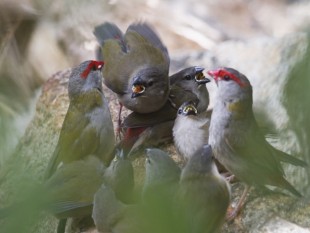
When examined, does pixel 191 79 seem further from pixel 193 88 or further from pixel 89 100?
pixel 89 100

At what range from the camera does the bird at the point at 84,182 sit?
4.09 metres

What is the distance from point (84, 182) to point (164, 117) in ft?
4.23

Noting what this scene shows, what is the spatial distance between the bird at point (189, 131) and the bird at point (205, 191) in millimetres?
834

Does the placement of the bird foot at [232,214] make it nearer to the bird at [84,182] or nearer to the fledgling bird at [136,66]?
the bird at [84,182]

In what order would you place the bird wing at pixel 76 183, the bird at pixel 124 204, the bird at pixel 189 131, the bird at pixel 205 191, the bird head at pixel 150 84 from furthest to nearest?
1. the bird head at pixel 150 84
2. the bird at pixel 189 131
3. the bird wing at pixel 76 183
4. the bird at pixel 124 204
5. the bird at pixel 205 191

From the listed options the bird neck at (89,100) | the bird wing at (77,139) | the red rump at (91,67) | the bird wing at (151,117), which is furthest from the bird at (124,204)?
the bird wing at (151,117)

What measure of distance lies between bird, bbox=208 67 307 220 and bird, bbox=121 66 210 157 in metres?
1.09

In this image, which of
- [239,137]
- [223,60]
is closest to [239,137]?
[239,137]

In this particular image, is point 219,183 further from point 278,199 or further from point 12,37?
point 12,37

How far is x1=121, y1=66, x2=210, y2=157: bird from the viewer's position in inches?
216

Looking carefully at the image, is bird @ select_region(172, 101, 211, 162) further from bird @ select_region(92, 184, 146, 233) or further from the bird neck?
bird @ select_region(92, 184, 146, 233)

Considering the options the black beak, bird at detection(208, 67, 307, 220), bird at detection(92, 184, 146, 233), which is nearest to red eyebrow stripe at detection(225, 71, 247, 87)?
bird at detection(208, 67, 307, 220)

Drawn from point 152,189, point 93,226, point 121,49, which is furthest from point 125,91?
point 152,189

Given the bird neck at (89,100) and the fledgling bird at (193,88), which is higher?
the bird neck at (89,100)
